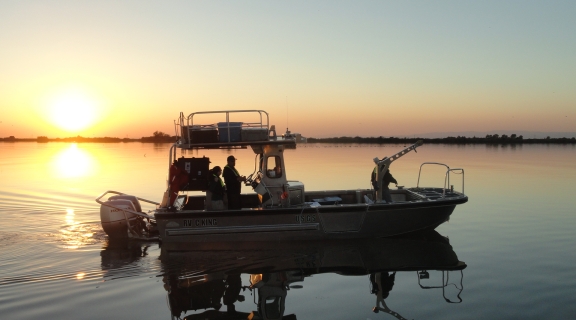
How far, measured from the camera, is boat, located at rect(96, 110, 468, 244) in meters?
12.6

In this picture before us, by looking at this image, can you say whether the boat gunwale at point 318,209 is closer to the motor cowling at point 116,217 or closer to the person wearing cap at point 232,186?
the person wearing cap at point 232,186

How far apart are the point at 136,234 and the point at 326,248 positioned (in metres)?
5.34

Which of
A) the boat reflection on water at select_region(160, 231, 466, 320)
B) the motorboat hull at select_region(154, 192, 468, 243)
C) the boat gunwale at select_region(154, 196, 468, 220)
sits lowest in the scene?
the boat reflection on water at select_region(160, 231, 466, 320)

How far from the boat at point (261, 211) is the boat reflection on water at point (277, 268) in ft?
1.17

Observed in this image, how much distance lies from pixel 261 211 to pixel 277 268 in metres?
1.75

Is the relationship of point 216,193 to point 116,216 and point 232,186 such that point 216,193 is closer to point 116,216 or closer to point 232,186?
point 232,186

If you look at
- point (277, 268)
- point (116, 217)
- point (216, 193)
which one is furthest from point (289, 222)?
point (116, 217)

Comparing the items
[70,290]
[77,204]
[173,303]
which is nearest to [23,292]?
[70,290]

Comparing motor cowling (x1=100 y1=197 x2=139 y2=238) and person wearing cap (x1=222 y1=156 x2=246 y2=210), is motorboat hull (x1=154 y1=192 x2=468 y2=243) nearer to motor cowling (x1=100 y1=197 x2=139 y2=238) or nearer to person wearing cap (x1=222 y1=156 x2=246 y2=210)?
person wearing cap (x1=222 y1=156 x2=246 y2=210)

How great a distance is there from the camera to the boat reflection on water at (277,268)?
356 inches

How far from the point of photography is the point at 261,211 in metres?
12.4

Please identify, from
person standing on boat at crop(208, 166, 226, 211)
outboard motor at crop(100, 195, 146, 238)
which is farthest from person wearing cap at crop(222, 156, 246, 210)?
outboard motor at crop(100, 195, 146, 238)

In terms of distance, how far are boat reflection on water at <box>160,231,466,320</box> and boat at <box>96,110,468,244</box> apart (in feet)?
1.17

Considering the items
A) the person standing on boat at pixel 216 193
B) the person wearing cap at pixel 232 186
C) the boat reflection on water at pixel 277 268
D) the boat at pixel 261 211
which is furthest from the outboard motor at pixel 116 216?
the person wearing cap at pixel 232 186
